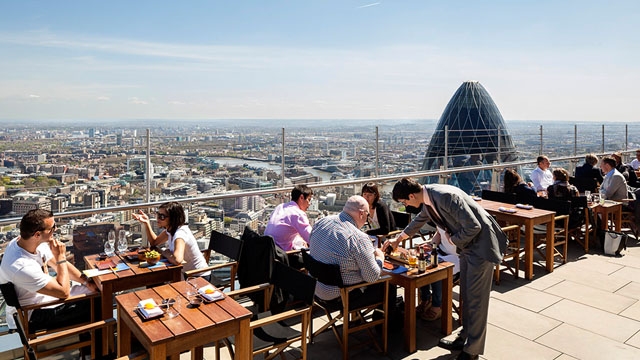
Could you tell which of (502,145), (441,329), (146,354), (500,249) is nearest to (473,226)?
(500,249)

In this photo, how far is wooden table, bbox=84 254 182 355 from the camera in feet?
12.6

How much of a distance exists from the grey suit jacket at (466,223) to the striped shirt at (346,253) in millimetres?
697

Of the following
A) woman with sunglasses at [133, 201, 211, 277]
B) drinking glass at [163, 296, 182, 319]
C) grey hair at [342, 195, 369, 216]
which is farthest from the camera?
woman with sunglasses at [133, 201, 211, 277]

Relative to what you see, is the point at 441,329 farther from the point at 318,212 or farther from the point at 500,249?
the point at 318,212

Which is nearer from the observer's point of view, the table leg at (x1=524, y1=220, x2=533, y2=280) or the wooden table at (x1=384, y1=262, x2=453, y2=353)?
the wooden table at (x1=384, y1=262, x2=453, y2=353)

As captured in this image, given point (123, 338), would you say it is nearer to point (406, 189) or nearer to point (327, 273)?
point (327, 273)

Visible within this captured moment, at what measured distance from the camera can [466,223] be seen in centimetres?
377

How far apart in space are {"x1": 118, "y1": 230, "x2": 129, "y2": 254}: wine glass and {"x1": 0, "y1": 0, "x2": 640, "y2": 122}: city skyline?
6.82ft

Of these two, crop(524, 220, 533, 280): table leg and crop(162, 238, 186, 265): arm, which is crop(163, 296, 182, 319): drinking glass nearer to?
crop(162, 238, 186, 265): arm

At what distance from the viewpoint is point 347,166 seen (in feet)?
24.9

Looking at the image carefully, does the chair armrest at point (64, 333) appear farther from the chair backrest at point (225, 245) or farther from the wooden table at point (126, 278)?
the chair backrest at point (225, 245)

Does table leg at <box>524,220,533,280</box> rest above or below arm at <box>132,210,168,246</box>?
below

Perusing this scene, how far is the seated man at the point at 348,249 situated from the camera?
3848mm

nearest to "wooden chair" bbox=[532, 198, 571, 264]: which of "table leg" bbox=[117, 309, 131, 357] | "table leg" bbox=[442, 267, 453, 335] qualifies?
"table leg" bbox=[442, 267, 453, 335]
